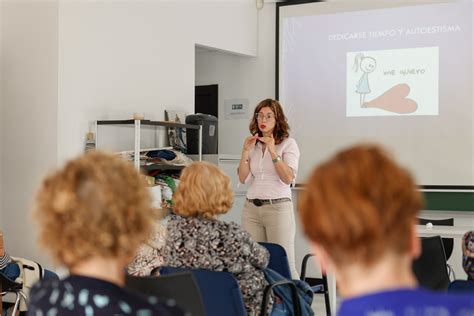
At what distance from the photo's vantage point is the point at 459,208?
20.8ft

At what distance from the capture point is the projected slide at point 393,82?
6.54m

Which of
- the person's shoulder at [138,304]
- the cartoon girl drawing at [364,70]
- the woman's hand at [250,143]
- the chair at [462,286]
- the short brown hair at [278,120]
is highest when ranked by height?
the cartoon girl drawing at [364,70]

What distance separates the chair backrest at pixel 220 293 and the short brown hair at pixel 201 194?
0.24 m

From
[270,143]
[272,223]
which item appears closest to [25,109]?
[270,143]

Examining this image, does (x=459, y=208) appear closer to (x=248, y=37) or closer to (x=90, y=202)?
(x=248, y=37)

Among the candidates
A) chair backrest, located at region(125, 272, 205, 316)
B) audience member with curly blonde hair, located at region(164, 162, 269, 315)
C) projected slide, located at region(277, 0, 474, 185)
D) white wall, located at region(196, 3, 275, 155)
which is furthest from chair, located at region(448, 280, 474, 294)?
white wall, located at region(196, 3, 275, 155)

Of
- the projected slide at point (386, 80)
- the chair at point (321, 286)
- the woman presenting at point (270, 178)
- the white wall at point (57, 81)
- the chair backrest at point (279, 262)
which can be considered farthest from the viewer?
the projected slide at point (386, 80)

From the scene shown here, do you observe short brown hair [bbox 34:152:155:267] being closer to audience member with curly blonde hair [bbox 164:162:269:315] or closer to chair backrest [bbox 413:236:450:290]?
audience member with curly blonde hair [bbox 164:162:269:315]

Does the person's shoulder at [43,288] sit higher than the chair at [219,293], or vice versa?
the person's shoulder at [43,288]

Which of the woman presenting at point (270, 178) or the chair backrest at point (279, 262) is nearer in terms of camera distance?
the chair backrest at point (279, 262)

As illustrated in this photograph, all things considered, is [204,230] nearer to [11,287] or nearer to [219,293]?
[219,293]

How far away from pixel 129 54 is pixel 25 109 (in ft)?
3.18

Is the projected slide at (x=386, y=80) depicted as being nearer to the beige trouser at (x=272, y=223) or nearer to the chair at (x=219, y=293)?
the beige trouser at (x=272, y=223)

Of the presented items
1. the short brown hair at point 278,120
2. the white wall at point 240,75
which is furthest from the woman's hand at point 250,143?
the white wall at point 240,75
